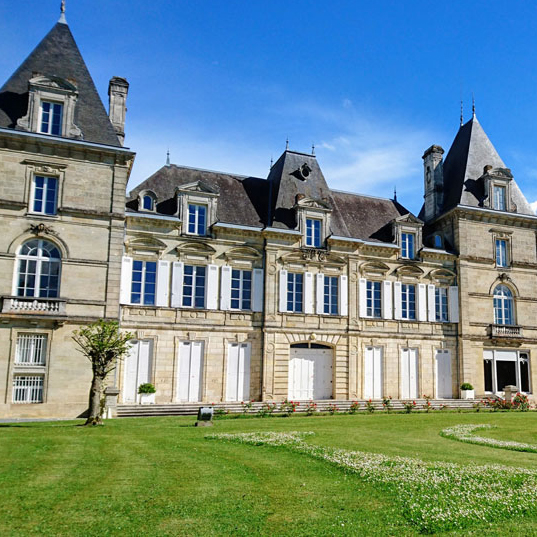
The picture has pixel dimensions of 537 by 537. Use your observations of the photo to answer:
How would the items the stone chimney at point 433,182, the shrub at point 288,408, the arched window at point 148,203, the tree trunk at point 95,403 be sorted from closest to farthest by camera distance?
the tree trunk at point 95,403 < the shrub at point 288,408 < the arched window at point 148,203 < the stone chimney at point 433,182

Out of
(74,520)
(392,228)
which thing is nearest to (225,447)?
(74,520)

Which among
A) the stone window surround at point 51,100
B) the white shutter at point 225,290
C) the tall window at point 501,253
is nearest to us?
the stone window surround at point 51,100

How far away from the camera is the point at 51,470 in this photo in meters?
9.25

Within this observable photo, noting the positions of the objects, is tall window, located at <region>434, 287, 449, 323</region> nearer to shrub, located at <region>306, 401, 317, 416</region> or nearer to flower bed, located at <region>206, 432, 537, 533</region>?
shrub, located at <region>306, 401, 317, 416</region>

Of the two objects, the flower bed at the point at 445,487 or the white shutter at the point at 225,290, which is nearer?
the flower bed at the point at 445,487

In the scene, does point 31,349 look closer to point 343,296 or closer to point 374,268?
point 343,296

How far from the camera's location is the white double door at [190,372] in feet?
75.0

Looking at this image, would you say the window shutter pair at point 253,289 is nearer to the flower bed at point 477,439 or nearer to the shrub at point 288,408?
the shrub at point 288,408

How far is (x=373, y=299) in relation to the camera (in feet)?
87.7

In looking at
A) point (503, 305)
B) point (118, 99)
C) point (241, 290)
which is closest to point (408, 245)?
point (503, 305)

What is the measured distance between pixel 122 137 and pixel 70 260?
6.29 metres

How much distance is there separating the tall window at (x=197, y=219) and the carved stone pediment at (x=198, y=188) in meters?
0.63

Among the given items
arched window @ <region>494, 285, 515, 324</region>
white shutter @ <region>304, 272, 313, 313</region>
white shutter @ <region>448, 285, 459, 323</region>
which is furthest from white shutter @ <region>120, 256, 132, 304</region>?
arched window @ <region>494, 285, 515, 324</region>

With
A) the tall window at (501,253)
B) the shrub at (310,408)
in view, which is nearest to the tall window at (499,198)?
the tall window at (501,253)
